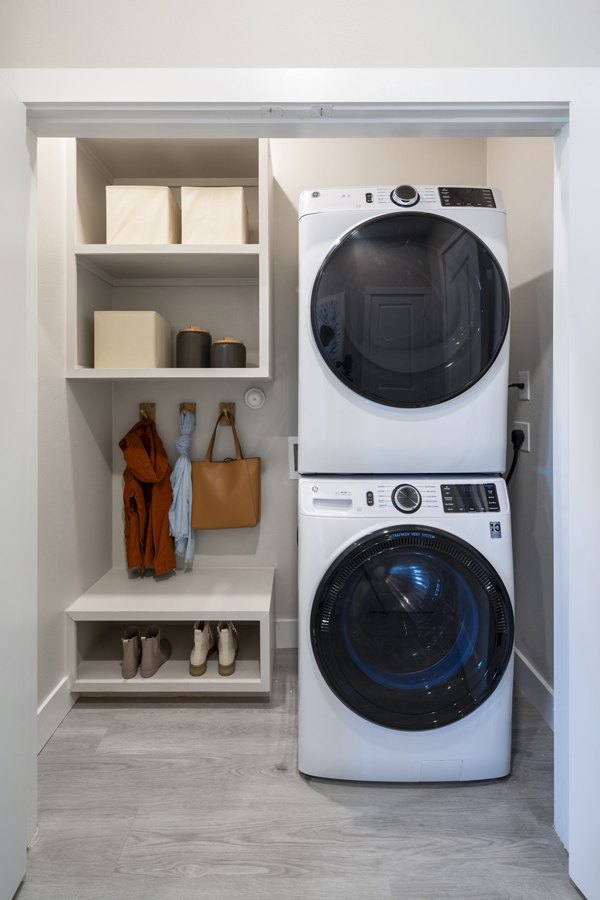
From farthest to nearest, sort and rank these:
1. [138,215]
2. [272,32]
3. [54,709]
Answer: [138,215], [54,709], [272,32]

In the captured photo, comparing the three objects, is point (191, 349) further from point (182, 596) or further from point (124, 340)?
point (182, 596)

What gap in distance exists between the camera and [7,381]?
3.72 ft

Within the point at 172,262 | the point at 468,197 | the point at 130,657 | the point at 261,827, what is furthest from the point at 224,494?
the point at 468,197

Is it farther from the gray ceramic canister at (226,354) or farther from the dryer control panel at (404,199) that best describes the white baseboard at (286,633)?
the dryer control panel at (404,199)

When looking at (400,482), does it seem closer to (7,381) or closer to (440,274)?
(440,274)

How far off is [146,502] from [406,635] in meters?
1.27

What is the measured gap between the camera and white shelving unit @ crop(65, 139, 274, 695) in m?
1.88

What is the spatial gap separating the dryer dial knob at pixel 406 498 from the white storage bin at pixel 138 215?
1212 millimetres

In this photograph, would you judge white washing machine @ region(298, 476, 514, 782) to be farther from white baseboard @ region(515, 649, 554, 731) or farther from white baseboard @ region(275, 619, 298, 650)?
white baseboard @ region(275, 619, 298, 650)

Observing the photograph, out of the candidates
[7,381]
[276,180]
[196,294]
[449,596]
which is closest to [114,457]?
[196,294]

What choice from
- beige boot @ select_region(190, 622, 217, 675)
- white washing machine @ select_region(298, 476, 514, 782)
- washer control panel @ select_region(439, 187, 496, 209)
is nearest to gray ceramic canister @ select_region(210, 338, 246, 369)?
white washing machine @ select_region(298, 476, 514, 782)

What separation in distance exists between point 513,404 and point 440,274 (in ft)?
2.63

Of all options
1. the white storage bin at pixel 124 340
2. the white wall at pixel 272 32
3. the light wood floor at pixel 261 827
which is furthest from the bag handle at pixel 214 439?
the white wall at pixel 272 32

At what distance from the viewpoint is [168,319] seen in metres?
2.32
